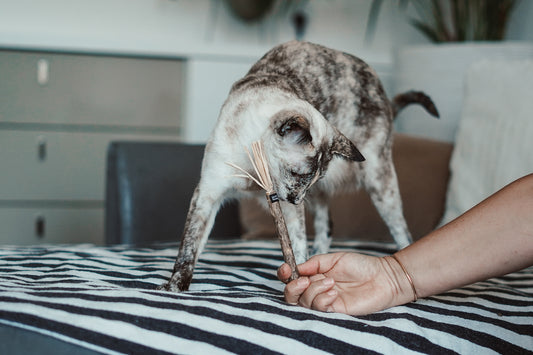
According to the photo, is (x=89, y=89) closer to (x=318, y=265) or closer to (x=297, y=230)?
(x=297, y=230)

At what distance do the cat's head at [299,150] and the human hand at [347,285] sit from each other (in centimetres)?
21

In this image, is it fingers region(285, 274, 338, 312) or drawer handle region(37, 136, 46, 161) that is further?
drawer handle region(37, 136, 46, 161)

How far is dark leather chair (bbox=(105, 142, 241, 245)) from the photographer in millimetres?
1894

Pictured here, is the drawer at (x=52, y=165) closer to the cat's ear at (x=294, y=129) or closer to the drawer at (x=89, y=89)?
the drawer at (x=89, y=89)

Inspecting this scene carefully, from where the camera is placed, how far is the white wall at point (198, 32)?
2641 millimetres

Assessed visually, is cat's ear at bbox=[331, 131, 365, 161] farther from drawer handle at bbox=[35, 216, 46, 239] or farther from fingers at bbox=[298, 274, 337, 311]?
drawer handle at bbox=[35, 216, 46, 239]

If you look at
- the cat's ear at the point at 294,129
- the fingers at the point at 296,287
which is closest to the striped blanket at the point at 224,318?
the fingers at the point at 296,287

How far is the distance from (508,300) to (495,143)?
0.82m

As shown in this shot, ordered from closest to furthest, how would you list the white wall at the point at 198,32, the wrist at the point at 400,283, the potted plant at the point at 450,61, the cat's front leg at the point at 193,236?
the wrist at the point at 400,283 < the cat's front leg at the point at 193,236 < the potted plant at the point at 450,61 < the white wall at the point at 198,32

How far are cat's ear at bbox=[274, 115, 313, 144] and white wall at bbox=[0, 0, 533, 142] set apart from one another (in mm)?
1629

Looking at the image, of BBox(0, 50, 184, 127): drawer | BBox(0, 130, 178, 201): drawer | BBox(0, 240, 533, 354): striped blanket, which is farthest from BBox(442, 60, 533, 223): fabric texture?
BBox(0, 130, 178, 201): drawer

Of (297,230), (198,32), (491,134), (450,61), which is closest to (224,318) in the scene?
(297,230)

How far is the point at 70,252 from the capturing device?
1.40 meters

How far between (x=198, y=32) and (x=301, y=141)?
7.56 ft
